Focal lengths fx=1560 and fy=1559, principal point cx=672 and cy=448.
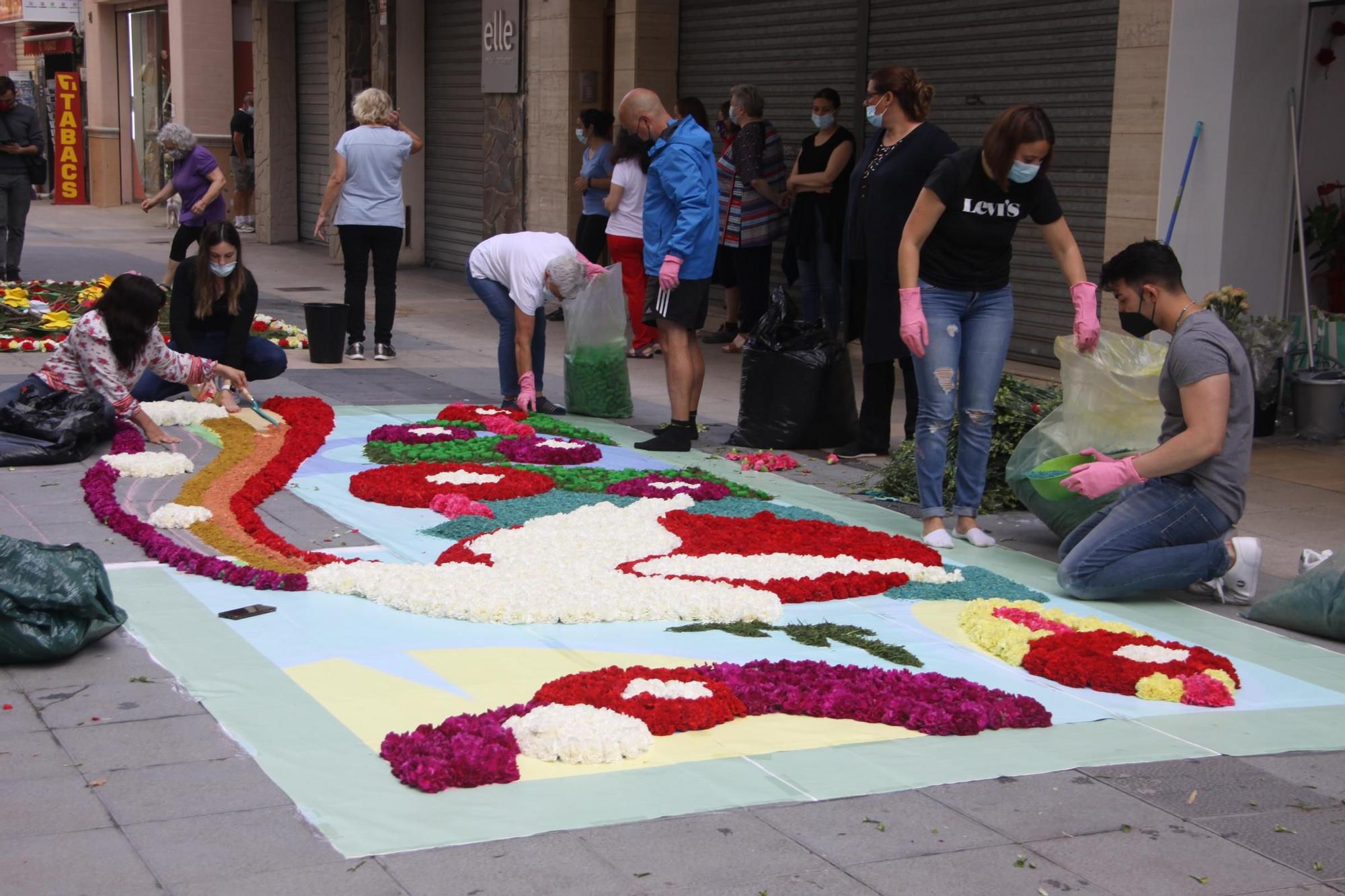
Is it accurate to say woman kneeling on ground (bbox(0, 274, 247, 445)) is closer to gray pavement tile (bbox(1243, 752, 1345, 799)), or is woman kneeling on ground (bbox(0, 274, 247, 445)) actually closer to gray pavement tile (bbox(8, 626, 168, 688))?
gray pavement tile (bbox(8, 626, 168, 688))

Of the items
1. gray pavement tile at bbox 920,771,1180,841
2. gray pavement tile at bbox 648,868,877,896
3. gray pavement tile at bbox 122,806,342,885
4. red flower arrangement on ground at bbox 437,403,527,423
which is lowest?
gray pavement tile at bbox 920,771,1180,841

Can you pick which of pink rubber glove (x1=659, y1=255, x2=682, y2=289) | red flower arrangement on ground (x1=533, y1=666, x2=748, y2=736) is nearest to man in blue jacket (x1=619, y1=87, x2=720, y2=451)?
pink rubber glove (x1=659, y1=255, x2=682, y2=289)

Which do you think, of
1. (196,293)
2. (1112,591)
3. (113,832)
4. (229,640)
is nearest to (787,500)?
(1112,591)

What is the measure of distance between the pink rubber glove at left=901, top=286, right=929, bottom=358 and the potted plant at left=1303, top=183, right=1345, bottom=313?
13.8 feet

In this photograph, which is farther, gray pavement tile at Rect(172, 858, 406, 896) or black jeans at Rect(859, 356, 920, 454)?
black jeans at Rect(859, 356, 920, 454)

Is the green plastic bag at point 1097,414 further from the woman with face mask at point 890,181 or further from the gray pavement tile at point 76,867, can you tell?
the gray pavement tile at point 76,867

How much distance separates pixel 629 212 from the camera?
11.7 meters

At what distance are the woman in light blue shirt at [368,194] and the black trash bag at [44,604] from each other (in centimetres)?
654

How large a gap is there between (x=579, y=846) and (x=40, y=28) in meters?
35.6

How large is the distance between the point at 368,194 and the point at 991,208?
5939mm

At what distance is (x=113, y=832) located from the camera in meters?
3.48

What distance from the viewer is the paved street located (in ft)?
10.9

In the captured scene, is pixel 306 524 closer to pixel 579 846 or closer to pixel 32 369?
pixel 579 846

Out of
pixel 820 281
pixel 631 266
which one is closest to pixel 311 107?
pixel 631 266
